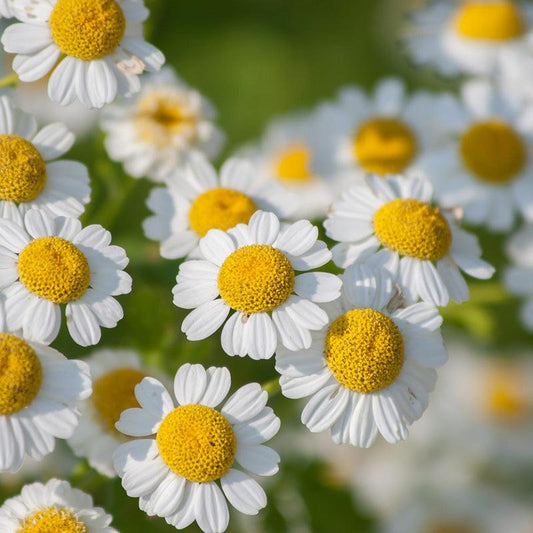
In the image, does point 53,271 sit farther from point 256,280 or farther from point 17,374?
point 256,280

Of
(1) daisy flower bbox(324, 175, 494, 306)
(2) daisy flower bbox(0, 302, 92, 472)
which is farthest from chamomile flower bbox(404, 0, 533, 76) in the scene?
(2) daisy flower bbox(0, 302, 92, 472)

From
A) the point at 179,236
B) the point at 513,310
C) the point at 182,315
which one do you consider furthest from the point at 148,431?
the point at 513,310

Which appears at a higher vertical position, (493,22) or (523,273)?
(493,22)

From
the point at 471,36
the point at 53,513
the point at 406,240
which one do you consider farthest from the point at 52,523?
the point at 471,36

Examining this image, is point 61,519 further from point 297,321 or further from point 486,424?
point 486,424

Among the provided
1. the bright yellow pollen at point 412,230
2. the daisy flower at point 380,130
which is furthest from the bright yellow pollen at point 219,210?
the daisy flower at point 380,130

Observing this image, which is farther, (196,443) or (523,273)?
(523,273)

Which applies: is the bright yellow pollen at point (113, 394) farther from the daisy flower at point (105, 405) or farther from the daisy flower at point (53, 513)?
the daisy flower at point (53, 513)
